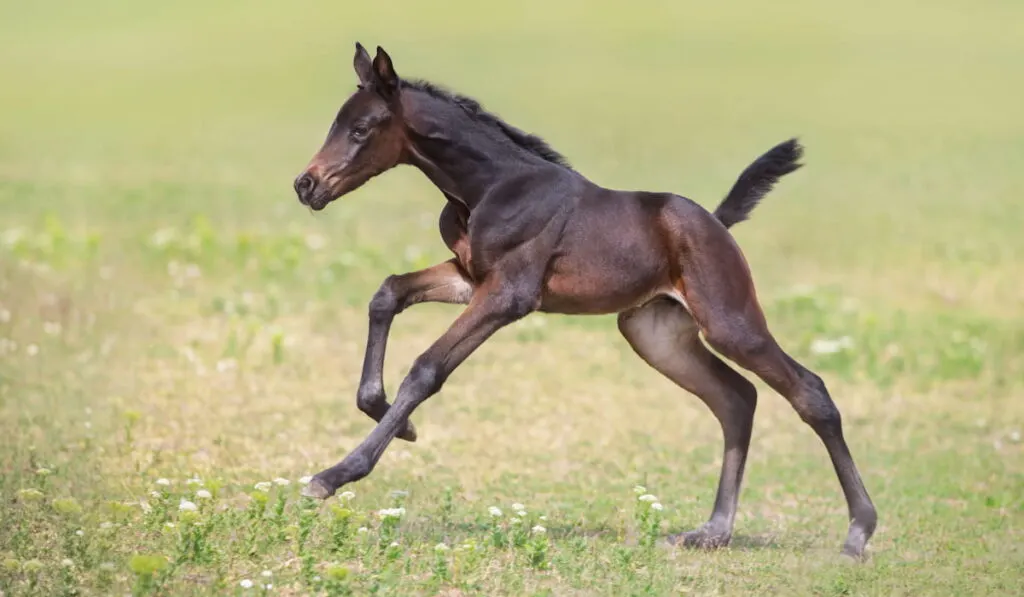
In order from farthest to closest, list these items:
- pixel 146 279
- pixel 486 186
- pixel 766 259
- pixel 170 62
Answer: pixel 170 62
pixel 766 259
pixel 146 279
pixel 486 186

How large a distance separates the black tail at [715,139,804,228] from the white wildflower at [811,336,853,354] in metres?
6.36

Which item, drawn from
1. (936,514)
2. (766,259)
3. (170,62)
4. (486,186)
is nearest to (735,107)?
(766,259)

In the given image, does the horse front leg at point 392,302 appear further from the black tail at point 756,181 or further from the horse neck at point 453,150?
the black tail at point 756,181

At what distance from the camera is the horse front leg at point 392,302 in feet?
28.1

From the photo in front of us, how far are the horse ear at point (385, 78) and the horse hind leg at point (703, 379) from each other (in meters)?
1.88

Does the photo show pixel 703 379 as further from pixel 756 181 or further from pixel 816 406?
pixel 756 181

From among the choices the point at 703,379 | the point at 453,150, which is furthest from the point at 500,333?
the point at 453,150

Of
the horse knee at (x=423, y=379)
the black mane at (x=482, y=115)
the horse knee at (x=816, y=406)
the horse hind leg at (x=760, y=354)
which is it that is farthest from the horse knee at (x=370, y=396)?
the horse knee at (x=816, y=406)

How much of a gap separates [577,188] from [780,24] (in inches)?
1114

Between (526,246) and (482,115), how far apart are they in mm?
836

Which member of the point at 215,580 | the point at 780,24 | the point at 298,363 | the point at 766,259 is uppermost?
the point at 780,24

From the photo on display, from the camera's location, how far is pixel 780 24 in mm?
35906

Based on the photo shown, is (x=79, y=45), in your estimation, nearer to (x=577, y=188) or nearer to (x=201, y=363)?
(x=201, y=363)

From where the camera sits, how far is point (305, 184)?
8.32 meters
